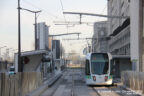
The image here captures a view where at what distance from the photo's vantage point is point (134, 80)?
20281mm

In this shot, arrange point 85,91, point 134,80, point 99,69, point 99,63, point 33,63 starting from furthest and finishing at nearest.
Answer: point 33,63 → point 99,63 → point 99,69 → point 85,91 → point 134,80

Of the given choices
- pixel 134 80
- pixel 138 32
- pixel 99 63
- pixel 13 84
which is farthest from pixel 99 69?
pixel 13 84

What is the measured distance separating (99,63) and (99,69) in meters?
0.56

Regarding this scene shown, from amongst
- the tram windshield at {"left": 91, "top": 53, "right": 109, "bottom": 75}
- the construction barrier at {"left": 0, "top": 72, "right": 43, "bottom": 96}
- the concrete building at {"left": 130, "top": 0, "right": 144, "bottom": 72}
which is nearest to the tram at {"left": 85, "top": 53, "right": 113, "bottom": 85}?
the tram windshield at {"left": 91, "top": 53, "right": 109, "bottom": 75}

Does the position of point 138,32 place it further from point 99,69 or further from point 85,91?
point 85,91

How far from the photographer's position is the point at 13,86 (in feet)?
43.9

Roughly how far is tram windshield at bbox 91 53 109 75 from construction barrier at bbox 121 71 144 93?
2.35 metres

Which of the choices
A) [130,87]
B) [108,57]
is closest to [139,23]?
[108,57]

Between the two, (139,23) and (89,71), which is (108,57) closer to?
(89,71)

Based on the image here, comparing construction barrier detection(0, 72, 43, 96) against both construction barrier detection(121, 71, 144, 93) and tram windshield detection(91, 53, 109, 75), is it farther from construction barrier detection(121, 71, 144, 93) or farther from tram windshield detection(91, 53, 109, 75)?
tram windshield detection(91, 53, 109, 75)

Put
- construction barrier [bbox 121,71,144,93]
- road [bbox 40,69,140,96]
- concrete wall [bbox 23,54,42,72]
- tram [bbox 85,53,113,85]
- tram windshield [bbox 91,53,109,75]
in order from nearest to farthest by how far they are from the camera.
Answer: construction barrier [bbox 121,71,144,93] → road [bbox 40,69,140,96] → tram [bbox 85,53,113,85] → tram windshield [bbox 91,53,109,75] → concrete wall [bbox 23,54,42,72]

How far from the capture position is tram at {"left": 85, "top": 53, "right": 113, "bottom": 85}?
84.6ft

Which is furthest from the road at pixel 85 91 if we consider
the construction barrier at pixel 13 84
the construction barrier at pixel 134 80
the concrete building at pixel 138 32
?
the concrete building at pixel 138 32

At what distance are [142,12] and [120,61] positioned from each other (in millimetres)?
7734
